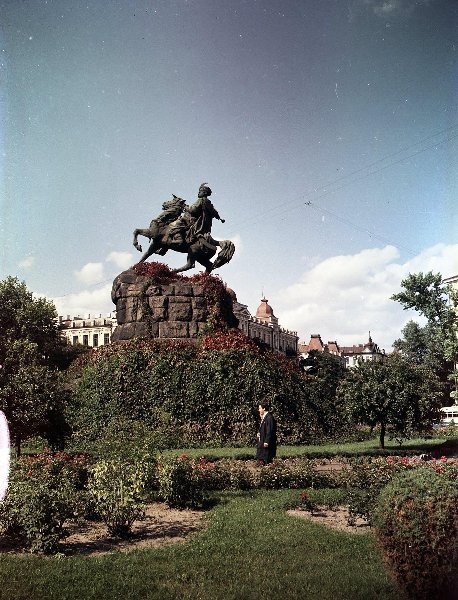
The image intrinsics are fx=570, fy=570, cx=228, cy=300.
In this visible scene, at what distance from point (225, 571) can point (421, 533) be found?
2.37 meters

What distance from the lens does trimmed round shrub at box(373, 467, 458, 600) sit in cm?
430

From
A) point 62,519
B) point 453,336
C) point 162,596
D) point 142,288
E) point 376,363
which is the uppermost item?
point 142,288

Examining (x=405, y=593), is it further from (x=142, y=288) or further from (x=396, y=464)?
(x=142, y=288)

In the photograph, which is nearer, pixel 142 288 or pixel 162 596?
pixel 162 596

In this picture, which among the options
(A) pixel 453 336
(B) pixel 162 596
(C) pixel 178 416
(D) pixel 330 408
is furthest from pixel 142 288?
(B) pixel 162 596

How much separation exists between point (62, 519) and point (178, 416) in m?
12.4

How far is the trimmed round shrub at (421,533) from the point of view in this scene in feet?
14.1

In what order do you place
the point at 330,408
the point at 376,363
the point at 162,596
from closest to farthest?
1. the point at 162,596
2. the point at 376,363
3. the point at 330,408

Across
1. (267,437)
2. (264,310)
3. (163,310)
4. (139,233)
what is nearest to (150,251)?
(139,233)

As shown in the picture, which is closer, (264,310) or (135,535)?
(135,535)

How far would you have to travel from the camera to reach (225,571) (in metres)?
5.89

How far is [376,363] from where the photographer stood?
53.0ft

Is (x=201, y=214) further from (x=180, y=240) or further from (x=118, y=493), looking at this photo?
(x=118, y=493)

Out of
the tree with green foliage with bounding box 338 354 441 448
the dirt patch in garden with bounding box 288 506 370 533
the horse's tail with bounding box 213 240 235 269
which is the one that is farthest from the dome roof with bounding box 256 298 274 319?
the dirt patch in garden with bounding box 288 506 370 533
